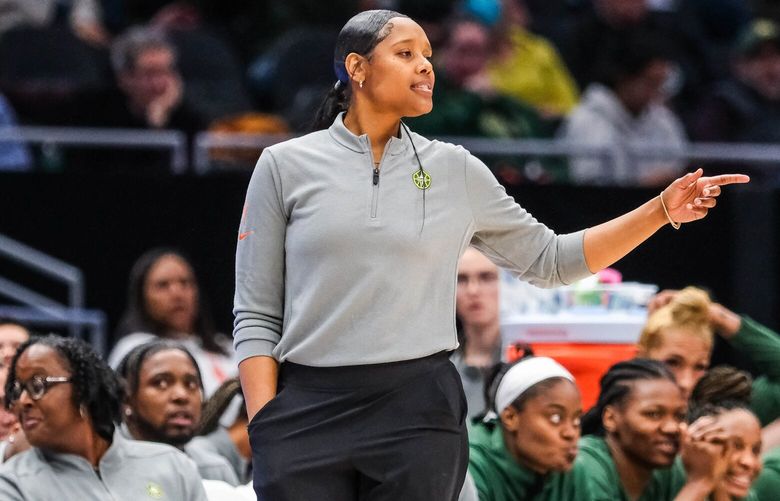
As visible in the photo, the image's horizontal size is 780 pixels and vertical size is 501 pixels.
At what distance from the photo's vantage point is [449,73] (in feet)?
28.4

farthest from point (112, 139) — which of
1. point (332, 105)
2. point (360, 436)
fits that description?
point (360, 436)

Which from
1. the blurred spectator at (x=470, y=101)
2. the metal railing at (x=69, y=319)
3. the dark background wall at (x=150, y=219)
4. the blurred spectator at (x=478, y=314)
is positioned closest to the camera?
the blurred spectator at (x=478, y=314)

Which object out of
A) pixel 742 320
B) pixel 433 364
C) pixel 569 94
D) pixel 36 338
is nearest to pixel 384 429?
pixel 433 364

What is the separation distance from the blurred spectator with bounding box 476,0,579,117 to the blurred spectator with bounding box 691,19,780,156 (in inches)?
30.5

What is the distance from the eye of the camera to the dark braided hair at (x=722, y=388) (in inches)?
214

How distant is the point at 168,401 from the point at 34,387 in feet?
2.49

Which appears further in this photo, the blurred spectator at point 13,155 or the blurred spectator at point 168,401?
the blurred spectator at point 13,155

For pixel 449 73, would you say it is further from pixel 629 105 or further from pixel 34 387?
pixel 34 387

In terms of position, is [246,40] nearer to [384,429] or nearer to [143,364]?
[143,364]

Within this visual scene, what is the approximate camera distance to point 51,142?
732 centimetres

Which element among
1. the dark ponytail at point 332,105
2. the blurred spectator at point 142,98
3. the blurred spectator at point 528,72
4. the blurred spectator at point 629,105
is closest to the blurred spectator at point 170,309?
the blurred spectator at point 142,98

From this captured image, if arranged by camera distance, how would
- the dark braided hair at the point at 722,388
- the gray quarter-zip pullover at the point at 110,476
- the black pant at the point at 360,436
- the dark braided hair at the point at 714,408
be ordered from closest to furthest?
1. the black pant at the point at 360,436
2. the gray quarter-zip pullover at the point at 110,476
3. the dark braided hair at the point at 714,408
4. the dark braided hair at the point at 722,388

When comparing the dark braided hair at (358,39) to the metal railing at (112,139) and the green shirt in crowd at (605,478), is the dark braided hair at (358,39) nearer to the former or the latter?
the green shirt in crowd at (605,478)

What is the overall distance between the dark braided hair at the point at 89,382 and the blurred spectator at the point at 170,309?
2058mm
